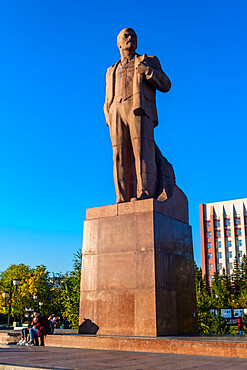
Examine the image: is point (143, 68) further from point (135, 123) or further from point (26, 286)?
point (26, 286)

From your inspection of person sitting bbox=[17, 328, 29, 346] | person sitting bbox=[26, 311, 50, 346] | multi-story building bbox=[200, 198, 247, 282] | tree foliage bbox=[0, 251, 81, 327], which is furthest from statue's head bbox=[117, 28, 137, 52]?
multi-story building bbox=[200, 198, 247, 282]

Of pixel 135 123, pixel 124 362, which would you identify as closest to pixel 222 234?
pixel 135 123

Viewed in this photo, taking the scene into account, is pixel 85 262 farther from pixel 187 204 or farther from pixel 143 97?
pixel 143 97

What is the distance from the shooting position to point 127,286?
9.59m

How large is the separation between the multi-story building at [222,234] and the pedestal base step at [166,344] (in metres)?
86.1

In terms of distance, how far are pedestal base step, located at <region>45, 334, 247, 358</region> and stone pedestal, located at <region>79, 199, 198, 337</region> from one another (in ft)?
3.08

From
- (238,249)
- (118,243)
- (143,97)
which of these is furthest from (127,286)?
(238,249)

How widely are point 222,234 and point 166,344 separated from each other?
88779 mm

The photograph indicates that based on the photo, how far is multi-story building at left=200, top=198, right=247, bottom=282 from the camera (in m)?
91.1

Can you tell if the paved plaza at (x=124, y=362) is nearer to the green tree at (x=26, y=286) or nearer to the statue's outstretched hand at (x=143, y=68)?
the statue's outstretched hand at (x=143, y=68)

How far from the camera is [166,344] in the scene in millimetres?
7574

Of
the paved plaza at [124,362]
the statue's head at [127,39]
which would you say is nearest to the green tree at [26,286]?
the statue's head at [127,39]

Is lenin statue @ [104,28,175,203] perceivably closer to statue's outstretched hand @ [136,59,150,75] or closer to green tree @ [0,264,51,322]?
statue's outstretched hand @ [136,59,150,75]

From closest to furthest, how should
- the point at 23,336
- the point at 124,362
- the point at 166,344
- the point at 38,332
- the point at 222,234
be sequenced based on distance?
the point at 124,362
the point at 166,344
the point at 38,332
the point at 23,336
the point at 222,234
